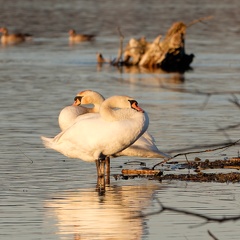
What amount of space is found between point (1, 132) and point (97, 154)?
4411mm

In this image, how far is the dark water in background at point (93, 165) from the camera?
912 cm

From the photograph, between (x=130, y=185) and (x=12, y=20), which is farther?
(x=12, y=20)

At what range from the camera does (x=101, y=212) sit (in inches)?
385

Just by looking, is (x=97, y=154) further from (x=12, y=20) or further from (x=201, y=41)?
(x=12, y=20)

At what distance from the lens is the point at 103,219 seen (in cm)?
941

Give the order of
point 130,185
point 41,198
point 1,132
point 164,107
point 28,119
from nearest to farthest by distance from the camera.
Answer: point 41,198, point 130,185, point 1,132, point 28,119, point 164,107

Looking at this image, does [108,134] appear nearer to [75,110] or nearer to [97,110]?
[75,110]

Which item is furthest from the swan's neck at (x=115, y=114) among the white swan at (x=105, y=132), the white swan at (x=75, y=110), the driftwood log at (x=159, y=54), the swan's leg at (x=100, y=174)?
the driftwood log at (x=159, y=54)

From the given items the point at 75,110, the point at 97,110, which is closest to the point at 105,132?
the point at 75,110

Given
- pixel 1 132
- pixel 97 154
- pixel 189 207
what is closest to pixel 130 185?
pixel 97 154

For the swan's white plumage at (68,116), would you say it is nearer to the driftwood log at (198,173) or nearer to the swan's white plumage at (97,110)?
the swan's white plumage at (97,110)

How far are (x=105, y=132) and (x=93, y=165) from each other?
1707mm

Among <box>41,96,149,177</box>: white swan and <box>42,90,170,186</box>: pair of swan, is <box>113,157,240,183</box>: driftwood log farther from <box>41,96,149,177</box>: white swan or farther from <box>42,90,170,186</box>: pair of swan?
<box>41,96,149,177</box>: white swan

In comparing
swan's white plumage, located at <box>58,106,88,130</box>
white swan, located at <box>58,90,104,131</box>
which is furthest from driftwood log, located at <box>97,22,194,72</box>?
swan's white plumage, located at <box>58,106,88,130</box>
